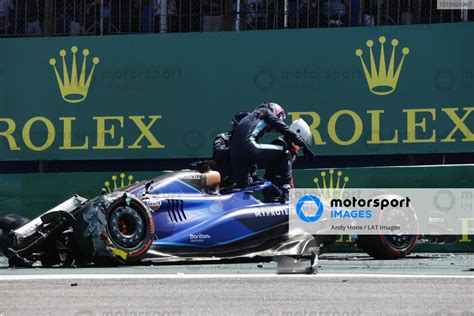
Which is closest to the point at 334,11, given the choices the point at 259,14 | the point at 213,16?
the point at 259,14

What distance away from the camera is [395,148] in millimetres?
15477

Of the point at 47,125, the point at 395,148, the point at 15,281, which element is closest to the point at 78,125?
the point at 47,125

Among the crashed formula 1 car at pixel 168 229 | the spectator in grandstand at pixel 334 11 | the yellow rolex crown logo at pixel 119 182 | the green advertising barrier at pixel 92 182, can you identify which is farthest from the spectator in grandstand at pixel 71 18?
the crashed formula 1 car at pixel 168 229

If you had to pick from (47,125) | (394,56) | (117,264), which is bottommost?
(117,264)

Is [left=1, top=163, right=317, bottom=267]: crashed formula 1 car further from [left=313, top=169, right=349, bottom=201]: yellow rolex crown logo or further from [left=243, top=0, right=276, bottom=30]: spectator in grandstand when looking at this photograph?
[left=243, top=0, right=276, bottom=30]: spectator in grandstand

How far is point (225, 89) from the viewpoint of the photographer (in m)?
16.1

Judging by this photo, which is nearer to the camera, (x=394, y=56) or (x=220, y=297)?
(x=220, y=297)

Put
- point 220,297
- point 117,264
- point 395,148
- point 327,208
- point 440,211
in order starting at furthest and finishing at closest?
point 395,148 → point 440,211 → point 327,208 → point 117,264 → point 220,297

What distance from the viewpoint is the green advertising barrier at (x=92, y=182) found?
1497 cm

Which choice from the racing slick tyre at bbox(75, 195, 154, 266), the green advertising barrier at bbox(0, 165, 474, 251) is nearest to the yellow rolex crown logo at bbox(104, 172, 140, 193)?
the green advertising barrier at bbox(0, 165, 474, 251)

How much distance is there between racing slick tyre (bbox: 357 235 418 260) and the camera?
41.5ft

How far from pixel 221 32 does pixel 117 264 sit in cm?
557

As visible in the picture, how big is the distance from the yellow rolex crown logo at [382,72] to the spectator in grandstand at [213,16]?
2.22 meters

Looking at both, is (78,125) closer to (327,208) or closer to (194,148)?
(194,148)
